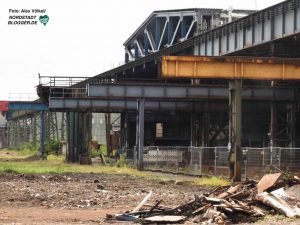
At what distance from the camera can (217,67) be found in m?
28.3

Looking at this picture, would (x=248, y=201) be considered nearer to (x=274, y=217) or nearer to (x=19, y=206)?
(x=274, y=217)

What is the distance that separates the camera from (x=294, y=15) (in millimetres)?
32781

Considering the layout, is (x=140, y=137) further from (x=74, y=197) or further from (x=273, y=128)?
(x=74, y=197)

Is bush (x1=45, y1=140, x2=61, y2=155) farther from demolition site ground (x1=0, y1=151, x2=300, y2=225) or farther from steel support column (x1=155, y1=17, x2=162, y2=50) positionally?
demolition site ground (x1=0, y1=151, x2=300, y2=225)

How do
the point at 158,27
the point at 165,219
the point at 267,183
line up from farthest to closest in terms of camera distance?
the point at 158,27 < the point at 267,183 < the point at 165,219

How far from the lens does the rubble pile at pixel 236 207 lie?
14484 mm

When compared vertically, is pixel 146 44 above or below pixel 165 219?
above

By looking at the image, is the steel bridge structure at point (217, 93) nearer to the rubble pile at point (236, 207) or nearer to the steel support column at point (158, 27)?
the rubble pile at point (236, 207)

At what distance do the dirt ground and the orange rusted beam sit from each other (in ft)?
16.4

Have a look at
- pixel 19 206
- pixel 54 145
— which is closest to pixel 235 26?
pixel 19 206

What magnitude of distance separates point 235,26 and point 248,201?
84.7 ft

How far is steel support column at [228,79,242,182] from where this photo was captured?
88.7ft

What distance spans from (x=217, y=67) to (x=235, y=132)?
3083mm

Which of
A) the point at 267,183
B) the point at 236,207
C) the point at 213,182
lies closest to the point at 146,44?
the point at 213,182
